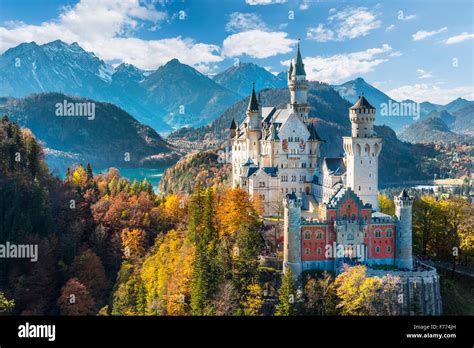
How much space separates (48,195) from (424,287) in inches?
1642

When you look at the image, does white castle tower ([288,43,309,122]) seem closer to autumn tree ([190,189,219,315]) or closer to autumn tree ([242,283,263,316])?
autumn tree ([190,189,219,315])

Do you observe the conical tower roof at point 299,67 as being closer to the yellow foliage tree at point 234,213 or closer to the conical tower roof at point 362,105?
the conical tower roof at point 362,105

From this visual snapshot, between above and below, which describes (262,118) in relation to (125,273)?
above

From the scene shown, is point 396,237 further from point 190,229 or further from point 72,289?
point 72,289

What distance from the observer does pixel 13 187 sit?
57.3m

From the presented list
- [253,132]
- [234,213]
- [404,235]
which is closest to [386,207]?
[404,235]

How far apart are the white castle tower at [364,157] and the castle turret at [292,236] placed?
29.9ft

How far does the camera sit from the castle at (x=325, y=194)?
43344mm

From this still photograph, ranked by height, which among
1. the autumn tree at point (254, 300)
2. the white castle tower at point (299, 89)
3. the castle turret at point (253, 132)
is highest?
the white castle tower at point (299, 89)

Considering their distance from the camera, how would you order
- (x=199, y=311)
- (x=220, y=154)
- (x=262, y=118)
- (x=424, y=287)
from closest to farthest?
(x=199, y=311), (x=424, y=287), (x=262, y=118), (x=220, y=154)

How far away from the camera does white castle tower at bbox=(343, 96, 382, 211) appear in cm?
4931

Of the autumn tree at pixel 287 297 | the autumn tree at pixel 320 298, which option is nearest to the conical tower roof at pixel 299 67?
the autumn tree at pixel 320 298

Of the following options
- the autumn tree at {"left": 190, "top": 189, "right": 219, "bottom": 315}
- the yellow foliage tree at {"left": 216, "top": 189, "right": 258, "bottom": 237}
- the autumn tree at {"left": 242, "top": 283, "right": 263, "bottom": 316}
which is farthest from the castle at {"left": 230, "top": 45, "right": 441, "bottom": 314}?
the autumn tree at {"left": 190, "top": 189, "right": 219, "bottom": 315}
